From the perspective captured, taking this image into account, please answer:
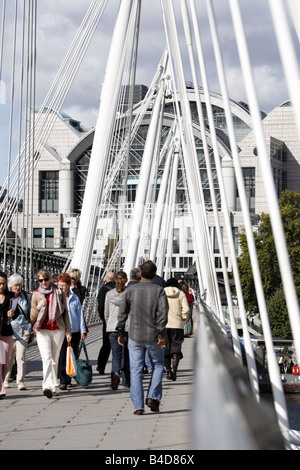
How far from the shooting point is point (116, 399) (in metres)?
10.7

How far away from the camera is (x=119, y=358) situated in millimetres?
11547

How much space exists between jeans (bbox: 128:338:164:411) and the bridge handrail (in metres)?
5.65

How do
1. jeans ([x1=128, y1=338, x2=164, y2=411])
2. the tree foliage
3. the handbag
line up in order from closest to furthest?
jeans ([x1=128, y1=338, x2=164, y2=411]) < the handbag < the tree foliage

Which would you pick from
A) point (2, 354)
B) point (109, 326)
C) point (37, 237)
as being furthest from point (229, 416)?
point (37, 237)

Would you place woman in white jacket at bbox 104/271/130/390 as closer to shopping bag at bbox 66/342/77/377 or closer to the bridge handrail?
shopping bag at bbox 66/342/77/377

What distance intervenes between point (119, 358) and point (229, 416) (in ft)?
30.1

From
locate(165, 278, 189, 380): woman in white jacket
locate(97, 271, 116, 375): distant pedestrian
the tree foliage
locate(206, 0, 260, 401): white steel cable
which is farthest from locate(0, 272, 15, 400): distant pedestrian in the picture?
the tree foliage

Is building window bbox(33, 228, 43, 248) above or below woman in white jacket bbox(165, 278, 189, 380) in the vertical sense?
above

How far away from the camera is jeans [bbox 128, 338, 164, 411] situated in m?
9.16

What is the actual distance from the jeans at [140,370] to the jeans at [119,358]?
2112 millimetres

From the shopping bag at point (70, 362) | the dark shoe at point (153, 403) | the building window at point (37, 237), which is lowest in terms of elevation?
the dark shoe at point (153, 403)

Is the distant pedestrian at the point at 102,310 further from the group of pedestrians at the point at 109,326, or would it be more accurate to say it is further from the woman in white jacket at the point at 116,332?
the woman in white jacket at the point at 116,332

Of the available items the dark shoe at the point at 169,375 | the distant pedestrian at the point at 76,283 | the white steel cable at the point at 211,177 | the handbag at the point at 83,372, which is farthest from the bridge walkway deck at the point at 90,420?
the distant pedestrian at the point at 76,283

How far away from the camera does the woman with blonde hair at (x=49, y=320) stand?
10773 mm
